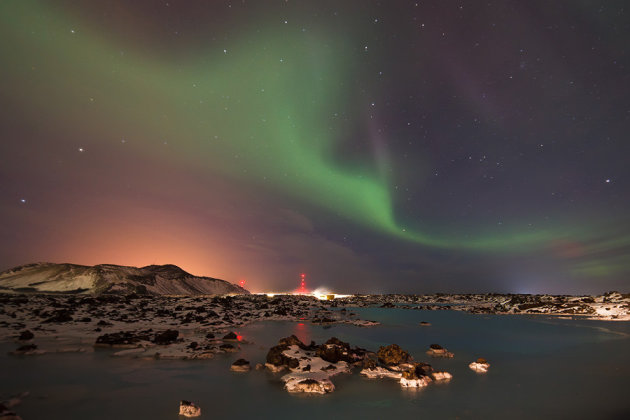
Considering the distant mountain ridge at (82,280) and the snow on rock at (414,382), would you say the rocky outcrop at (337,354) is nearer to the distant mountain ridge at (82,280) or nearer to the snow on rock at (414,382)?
the snow on rock at (414,382)

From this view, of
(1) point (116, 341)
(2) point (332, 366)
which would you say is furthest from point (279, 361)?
(1) point (116, 341)

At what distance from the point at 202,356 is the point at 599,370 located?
19.5 meters

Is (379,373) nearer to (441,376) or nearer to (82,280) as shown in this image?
(441,376)

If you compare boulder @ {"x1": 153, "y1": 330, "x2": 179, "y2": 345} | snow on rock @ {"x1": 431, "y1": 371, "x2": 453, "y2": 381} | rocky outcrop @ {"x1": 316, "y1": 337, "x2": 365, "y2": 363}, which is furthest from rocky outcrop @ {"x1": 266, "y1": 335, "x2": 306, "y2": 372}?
boulder @ {"x1": 153, "y1": 330, "x2": 179, "y2": 345}

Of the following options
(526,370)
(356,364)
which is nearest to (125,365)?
(356,364)

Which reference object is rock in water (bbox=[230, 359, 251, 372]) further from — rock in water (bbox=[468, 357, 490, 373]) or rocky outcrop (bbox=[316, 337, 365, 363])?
rock in water (bbox=[468, 357, 490, 373])

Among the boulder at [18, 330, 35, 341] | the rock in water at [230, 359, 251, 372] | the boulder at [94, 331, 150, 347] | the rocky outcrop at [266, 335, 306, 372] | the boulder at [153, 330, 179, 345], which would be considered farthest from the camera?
the boulder at [153, 330, 179, 345]

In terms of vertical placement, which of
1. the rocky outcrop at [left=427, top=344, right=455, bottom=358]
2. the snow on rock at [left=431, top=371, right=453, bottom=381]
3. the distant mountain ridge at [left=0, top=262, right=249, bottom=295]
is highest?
the distant mountain ridge at [left=0, top=262, right=249, bottom=295]

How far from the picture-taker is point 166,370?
1252 cm

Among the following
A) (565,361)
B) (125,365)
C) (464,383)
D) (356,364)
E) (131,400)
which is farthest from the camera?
(565,361)

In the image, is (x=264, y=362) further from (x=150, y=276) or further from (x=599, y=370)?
(x=150, y=276)

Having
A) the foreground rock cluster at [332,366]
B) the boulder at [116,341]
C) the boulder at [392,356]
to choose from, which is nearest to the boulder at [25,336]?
the boulder at [116,341]

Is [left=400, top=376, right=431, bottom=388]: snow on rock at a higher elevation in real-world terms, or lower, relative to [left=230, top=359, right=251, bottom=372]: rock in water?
higher

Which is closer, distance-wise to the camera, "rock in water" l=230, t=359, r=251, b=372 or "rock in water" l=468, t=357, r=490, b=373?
"rock in water" l=230, t=359, r=251, b=372
